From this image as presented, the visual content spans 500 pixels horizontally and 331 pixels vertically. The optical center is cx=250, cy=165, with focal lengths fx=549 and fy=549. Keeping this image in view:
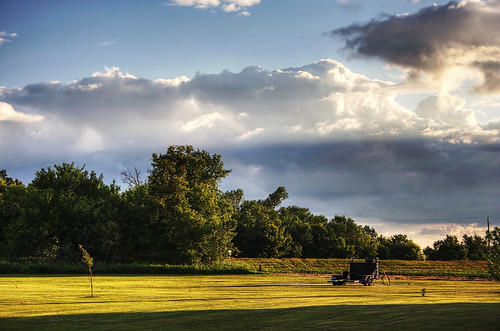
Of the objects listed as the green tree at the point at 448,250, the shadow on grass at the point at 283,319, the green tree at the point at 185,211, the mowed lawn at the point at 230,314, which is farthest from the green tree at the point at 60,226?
the green tree at the point at 448,250

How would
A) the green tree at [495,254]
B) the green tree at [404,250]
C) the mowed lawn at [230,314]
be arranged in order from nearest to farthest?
the mowed lawn at [230,314] → the green tree at [495,254] → the green tree at [404,250]

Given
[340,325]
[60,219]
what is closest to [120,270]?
[60,219]

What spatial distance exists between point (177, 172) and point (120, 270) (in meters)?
21.8

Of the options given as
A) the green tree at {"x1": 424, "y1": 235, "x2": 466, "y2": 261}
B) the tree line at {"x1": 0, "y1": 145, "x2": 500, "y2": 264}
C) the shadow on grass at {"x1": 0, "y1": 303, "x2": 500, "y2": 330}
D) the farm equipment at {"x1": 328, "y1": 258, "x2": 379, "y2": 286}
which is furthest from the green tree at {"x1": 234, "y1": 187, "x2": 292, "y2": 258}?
the shadow on grass at {"x1": 0, "y1": 303, "x2": 500, "y2": 330}

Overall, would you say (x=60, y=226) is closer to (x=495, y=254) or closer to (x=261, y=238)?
(x=261, y=238)

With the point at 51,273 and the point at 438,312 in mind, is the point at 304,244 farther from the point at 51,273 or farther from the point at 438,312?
the point at 438,312

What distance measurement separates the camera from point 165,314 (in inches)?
794

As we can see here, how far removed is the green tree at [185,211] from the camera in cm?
7050

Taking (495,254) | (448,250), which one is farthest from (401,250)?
(495,254)

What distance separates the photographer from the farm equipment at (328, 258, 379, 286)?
1596 inches

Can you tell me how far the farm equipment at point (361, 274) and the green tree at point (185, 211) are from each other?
31.5 metres

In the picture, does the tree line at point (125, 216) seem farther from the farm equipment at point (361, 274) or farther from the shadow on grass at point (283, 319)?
the shadow on grass at point (283, 319)

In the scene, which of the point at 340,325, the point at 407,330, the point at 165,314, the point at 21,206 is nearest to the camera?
the point at 407,330

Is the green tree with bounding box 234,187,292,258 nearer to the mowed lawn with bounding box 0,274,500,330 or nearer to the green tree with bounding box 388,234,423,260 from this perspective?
the green tree with bounding box 388,234,423,260
